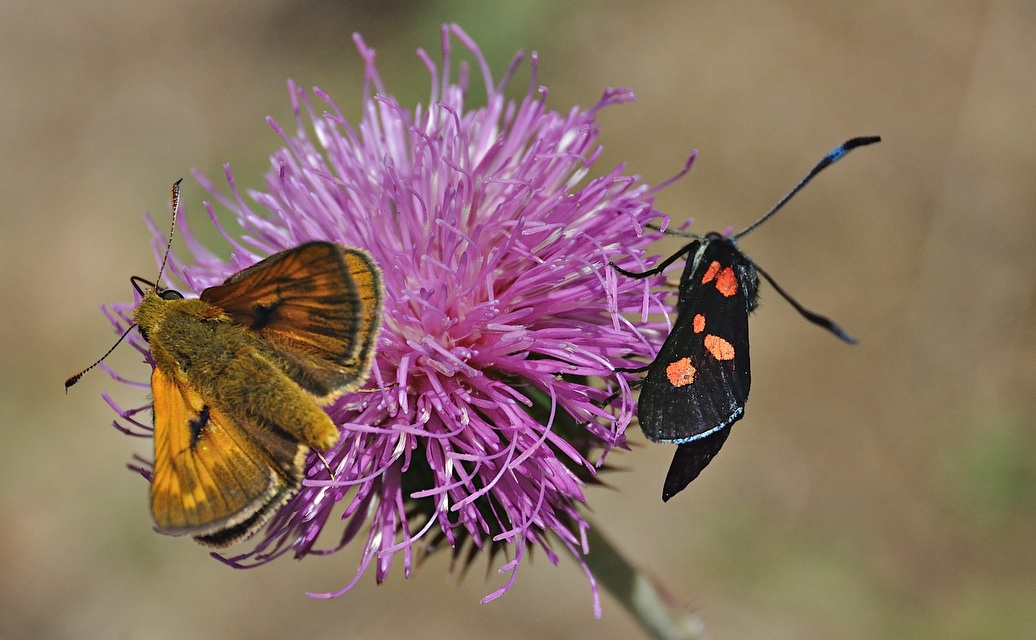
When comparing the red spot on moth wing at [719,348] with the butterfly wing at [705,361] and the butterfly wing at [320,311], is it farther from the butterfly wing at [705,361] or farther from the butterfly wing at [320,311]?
the butterfly wing at [320,311]

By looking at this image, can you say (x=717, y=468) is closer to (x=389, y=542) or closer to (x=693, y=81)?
(x=693, y=81)

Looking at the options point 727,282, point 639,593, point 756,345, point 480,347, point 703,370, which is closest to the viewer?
point 703,370

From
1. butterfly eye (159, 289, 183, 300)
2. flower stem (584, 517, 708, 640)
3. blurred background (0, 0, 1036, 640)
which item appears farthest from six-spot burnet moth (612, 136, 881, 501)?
blurred background (0, 0, 1036, 640)

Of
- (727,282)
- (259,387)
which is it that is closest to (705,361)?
(727,282)

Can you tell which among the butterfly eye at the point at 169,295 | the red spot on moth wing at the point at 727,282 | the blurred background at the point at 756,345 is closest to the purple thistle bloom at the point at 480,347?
the butterfly eye at the point at 169,295

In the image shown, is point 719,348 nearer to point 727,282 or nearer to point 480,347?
point 727,282

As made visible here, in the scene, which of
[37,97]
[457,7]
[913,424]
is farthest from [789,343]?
[37,97]
